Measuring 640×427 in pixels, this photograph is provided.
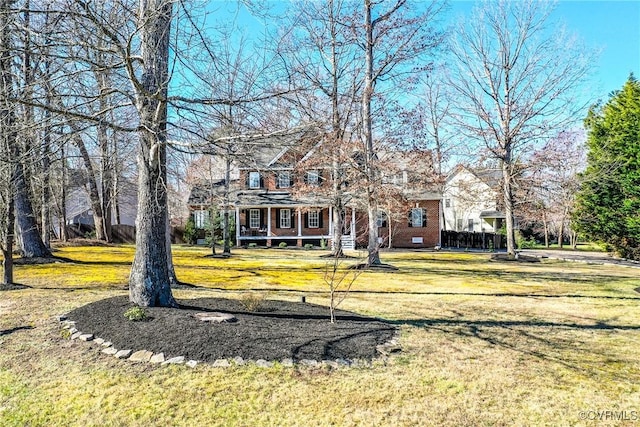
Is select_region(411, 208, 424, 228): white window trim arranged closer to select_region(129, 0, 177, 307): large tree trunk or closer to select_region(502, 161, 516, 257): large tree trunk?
select_region(502, 161, 516, 257): large tree trunk

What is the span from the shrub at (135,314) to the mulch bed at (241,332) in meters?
0.07

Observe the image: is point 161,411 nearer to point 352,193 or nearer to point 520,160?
point 352,193

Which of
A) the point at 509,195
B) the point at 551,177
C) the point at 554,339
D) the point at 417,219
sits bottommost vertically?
the point at 554,339

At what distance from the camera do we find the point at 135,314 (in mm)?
5512

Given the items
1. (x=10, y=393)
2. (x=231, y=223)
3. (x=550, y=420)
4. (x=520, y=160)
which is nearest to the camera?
(x=550, y=420)

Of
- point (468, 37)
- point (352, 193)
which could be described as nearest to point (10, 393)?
point (352, 193)

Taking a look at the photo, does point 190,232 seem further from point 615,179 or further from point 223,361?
point 223,361

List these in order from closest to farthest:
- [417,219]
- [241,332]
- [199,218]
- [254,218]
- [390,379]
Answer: [390,379]
[241,332]
[417,219]
[254,218]
[199,218]

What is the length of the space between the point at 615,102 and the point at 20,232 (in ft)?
79.7

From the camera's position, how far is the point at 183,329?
5.13 metres

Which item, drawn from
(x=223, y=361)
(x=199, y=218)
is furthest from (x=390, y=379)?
(x=199, y=218)

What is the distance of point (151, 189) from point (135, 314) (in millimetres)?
1784

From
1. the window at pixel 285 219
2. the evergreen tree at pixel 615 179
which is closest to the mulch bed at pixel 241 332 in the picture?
the evergreen tree at pixel 615 179

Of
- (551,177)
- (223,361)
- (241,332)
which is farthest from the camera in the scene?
(551,177)
